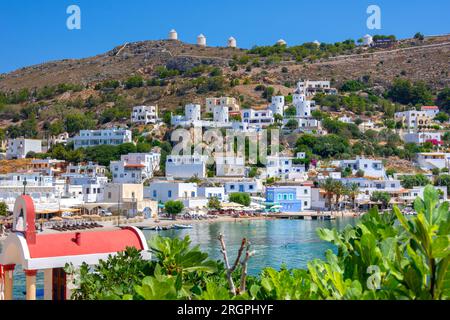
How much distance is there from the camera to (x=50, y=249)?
744 cm

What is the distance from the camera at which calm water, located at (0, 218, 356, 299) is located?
66.2 feet

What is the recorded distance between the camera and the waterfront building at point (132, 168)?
44062 mm

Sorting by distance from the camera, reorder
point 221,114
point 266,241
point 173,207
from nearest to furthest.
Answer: point 266,241 < point 173,207 < point 221,114

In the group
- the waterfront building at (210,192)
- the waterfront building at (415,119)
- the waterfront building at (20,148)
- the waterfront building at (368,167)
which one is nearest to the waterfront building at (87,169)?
the waterfront building at (210,192)

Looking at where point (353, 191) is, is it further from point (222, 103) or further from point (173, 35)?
point (173, 35)

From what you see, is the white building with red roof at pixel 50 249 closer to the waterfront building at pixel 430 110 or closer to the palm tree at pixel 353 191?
the palm tree at pixel 353 191

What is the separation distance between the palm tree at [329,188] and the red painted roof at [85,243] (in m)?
33.8

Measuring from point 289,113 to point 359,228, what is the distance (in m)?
54.7

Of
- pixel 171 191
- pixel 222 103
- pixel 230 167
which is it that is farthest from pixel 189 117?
pixel 171 191

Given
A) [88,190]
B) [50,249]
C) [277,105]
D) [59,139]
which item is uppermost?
[277,105]

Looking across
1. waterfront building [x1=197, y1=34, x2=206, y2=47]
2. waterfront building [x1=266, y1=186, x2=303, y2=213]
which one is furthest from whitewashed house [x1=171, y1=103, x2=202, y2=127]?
waterfront building [x1=197, y1=34, x2=206, y2=47]

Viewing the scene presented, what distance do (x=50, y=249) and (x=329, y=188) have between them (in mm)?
34921

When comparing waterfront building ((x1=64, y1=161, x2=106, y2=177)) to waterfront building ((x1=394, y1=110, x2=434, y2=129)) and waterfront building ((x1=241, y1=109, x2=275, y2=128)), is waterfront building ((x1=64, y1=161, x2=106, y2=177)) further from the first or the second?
waterfront building ((x1=394, y1=110, x2=434, y2=129))

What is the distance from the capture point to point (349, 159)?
161 ft
